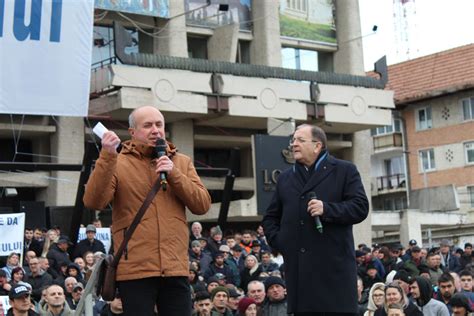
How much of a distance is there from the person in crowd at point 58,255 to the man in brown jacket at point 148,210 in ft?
36.0

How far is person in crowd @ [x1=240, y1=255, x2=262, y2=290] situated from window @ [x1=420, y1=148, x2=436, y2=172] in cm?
4287

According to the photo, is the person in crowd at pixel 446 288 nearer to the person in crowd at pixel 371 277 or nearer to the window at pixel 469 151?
the person in crowd at pixel 371 277

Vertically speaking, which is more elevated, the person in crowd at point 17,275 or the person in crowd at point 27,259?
the person in crowd at point 27,259

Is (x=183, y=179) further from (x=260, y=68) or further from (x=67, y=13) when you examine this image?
(x=260, y=68)

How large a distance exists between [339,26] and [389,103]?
3.97 m

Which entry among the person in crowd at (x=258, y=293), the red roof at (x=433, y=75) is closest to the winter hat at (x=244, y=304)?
the person in crowd at (x=258, y=293)

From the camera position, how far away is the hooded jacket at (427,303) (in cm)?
1462

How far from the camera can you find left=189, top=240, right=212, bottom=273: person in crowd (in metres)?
19.5

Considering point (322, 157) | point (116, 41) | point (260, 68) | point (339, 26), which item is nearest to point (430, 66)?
point (339, 26)

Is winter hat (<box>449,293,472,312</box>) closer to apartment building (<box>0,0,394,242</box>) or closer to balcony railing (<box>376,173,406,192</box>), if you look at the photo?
apartment building (<box>0,0,394,242</box>)

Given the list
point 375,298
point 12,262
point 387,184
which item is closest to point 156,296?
point 375,298

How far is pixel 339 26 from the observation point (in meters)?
42.2

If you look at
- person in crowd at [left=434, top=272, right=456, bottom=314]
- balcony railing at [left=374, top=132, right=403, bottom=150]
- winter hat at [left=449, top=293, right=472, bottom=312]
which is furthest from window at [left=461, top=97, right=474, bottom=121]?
winter hat at [left=449, top=293, right=472, bottom=312]

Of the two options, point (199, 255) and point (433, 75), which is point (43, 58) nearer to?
point (199, 255)
